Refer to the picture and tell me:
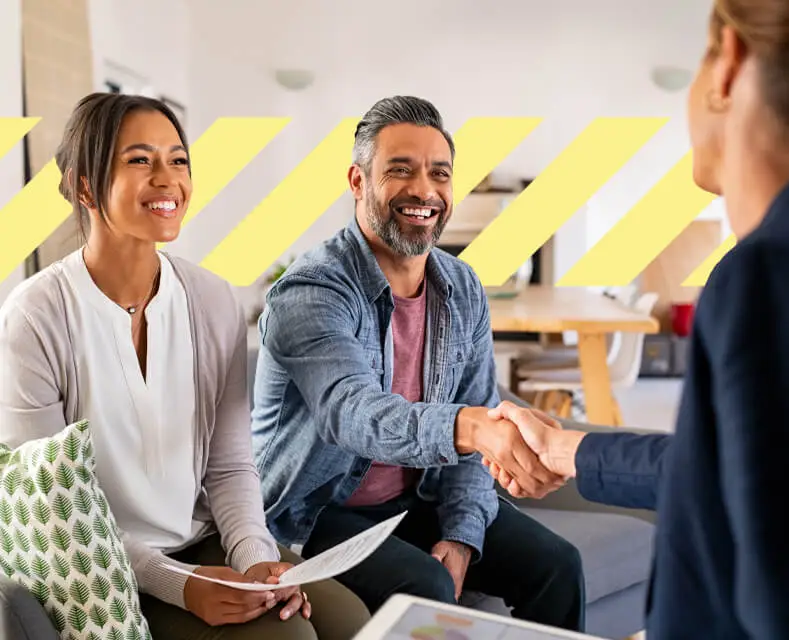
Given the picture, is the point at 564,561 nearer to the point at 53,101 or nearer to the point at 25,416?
the point at 25,416

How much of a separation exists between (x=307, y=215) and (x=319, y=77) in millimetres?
1033

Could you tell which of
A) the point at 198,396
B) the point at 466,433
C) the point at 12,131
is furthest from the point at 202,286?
the point at 12,131

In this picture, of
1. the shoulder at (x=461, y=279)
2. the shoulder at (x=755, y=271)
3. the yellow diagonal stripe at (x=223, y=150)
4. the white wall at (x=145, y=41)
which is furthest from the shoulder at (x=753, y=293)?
the yellow diagonal stripe at (x=223, y=150)

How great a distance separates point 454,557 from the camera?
170 centimetres

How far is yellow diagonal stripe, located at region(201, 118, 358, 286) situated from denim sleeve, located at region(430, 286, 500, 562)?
450 centimetres

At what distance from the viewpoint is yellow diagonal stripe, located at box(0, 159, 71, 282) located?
3770mm

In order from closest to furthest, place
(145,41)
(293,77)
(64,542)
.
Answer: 1. (64,542)
2. (145,41)
3. (293,77)

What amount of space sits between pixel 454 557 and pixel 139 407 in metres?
0.63

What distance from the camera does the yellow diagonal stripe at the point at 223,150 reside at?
19.7 feet

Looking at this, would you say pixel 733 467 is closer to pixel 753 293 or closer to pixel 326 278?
pixel 753 293

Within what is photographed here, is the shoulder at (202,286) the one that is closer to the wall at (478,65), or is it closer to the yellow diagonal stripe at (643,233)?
the wall at (478,65)

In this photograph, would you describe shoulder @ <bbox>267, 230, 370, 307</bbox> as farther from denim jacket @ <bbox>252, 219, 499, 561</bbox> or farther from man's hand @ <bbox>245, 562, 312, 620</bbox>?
man's hand @ <bbox>245, 562, 312, 620</bbox>

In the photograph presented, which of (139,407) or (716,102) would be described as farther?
(139,407)

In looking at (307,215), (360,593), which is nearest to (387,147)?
(360,593)
